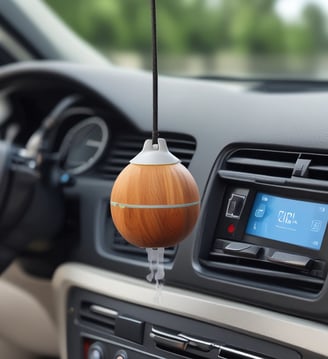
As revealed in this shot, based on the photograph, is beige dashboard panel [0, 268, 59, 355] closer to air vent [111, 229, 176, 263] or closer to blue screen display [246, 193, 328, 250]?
air vent [111, 229, 176, 263]

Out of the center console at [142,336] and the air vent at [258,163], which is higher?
the air vent at [258,163]

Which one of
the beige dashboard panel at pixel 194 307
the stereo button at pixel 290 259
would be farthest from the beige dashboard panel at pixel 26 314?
the stereo button at pixel 290 259

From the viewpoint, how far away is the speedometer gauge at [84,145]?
1.73 meters

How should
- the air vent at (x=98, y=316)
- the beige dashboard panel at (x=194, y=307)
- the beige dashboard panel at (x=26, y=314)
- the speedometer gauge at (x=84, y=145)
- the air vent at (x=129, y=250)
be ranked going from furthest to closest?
the beige dashboard panel at (x=26, y=314) < the speedometer gauge at (x=84, y=145) < the air vent at (x=98, y=316) < the air vent at (x=129, y=250) < the beige dashboard panel at (x=194, y=307)

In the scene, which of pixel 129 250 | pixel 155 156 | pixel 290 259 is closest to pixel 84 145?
pixel 129 250

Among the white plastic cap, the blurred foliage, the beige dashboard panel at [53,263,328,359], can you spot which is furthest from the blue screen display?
the blurred foliage

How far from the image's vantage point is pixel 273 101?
139 cm

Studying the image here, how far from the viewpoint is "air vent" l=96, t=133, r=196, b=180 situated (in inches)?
58.4

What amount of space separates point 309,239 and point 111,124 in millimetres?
655

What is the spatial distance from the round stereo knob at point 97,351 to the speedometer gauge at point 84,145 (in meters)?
0.42

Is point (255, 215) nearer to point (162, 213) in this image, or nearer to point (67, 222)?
point (162, 213)

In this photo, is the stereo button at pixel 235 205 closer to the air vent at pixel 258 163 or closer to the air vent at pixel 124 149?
the air vent at pixel 258 163

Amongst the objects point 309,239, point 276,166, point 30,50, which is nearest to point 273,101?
point 276,166

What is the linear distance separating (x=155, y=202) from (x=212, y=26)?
14.6 meters
